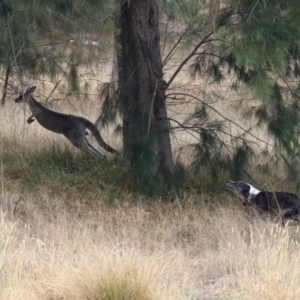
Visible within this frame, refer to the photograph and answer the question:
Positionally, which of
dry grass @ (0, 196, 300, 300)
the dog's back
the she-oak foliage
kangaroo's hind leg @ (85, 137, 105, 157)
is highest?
the she-oak foliage

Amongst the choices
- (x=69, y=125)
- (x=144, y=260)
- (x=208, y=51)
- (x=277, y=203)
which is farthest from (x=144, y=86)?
(x=144, y=260)

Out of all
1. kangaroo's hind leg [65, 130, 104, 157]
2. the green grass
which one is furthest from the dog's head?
kangaroo's hind leg [65, 130, 104, 157]

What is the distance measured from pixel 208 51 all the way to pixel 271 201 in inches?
105

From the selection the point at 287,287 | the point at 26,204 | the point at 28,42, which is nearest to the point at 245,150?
the point at 26,204

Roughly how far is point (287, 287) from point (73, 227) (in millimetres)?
3850

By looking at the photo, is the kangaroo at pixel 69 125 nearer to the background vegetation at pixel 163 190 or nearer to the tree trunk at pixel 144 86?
the background vegetation at pixel 163 190

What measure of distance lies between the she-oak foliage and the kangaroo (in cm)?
91

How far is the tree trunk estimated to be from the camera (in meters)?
10.4

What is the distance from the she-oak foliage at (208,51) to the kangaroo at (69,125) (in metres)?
0.91

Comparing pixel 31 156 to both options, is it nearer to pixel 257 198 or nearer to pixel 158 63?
pixel 158 63

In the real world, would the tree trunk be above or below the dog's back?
above

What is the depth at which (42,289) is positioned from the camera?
608 centimetres

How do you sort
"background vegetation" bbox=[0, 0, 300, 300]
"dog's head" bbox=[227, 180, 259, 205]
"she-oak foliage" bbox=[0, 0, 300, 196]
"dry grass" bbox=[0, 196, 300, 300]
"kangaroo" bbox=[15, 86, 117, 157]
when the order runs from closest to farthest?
1. "dry grass" bbox=[0, 196, 300, 300]
2. "background vegetation" bbox=[0, 0, 300, 300]
3. "she-oak foliage" bbox=[0, 0, 300, 196]
4. "dog's head" bbox=[227, 180, 259, 205]
5. "kangaroo" bbox=[15, 86, 117, 157]

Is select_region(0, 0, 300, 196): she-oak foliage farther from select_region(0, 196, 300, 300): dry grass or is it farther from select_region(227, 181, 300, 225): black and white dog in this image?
select_region(0, 196, 300, 300): dry grass
